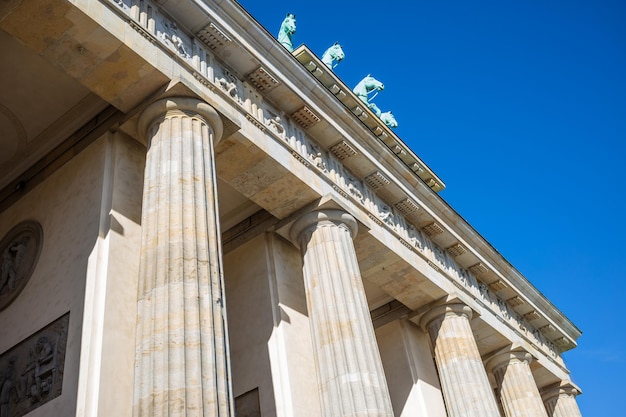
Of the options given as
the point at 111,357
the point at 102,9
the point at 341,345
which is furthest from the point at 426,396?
the point at 102,9

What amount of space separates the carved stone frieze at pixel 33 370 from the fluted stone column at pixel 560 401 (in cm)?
1996

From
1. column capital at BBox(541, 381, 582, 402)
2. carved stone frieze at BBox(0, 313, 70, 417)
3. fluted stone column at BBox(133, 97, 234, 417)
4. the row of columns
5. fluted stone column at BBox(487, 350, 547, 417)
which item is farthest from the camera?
column capital at BBox(541, 381, 582, 402)

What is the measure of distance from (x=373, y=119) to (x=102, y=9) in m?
11.0

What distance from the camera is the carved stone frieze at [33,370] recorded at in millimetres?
11352

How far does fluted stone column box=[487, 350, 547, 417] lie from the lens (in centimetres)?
2202

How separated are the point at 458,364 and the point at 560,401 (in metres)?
9.27

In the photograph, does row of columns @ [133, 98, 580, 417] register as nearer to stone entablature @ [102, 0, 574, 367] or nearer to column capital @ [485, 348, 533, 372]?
stone entablature @ [102, 0, 574, 367]

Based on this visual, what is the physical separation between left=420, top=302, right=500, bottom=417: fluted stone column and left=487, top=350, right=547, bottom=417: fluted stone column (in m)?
3.29

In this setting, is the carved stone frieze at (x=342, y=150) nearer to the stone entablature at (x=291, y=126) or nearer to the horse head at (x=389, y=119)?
the stone entablature at (x=291, y=126)

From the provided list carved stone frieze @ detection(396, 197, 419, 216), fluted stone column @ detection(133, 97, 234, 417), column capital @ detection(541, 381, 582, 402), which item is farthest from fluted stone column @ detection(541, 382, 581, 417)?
fluted stone column @ detection(133, 97, 234, 417)

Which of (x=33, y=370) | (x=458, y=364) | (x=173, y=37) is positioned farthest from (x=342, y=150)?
(x=33, y=370)

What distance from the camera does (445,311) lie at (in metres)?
19.9

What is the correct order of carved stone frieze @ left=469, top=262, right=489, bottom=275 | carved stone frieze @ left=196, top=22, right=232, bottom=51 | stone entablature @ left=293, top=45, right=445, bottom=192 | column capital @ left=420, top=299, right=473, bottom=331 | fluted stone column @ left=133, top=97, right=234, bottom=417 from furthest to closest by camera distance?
carved stone frieze @ left=469, top=262, right=489, bottom=275
column capital @ left=420, top=299, right=473, bottom=331
stone entablature @ left=293, top=45, right=445, bottom=192
carved stone frieze @ left=196, top=22, right=232, bottom=51
fluted stone column @ left=133, top=97, right=234, bottom=417

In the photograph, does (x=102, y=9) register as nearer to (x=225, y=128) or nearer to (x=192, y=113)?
(x=192, y=113)
